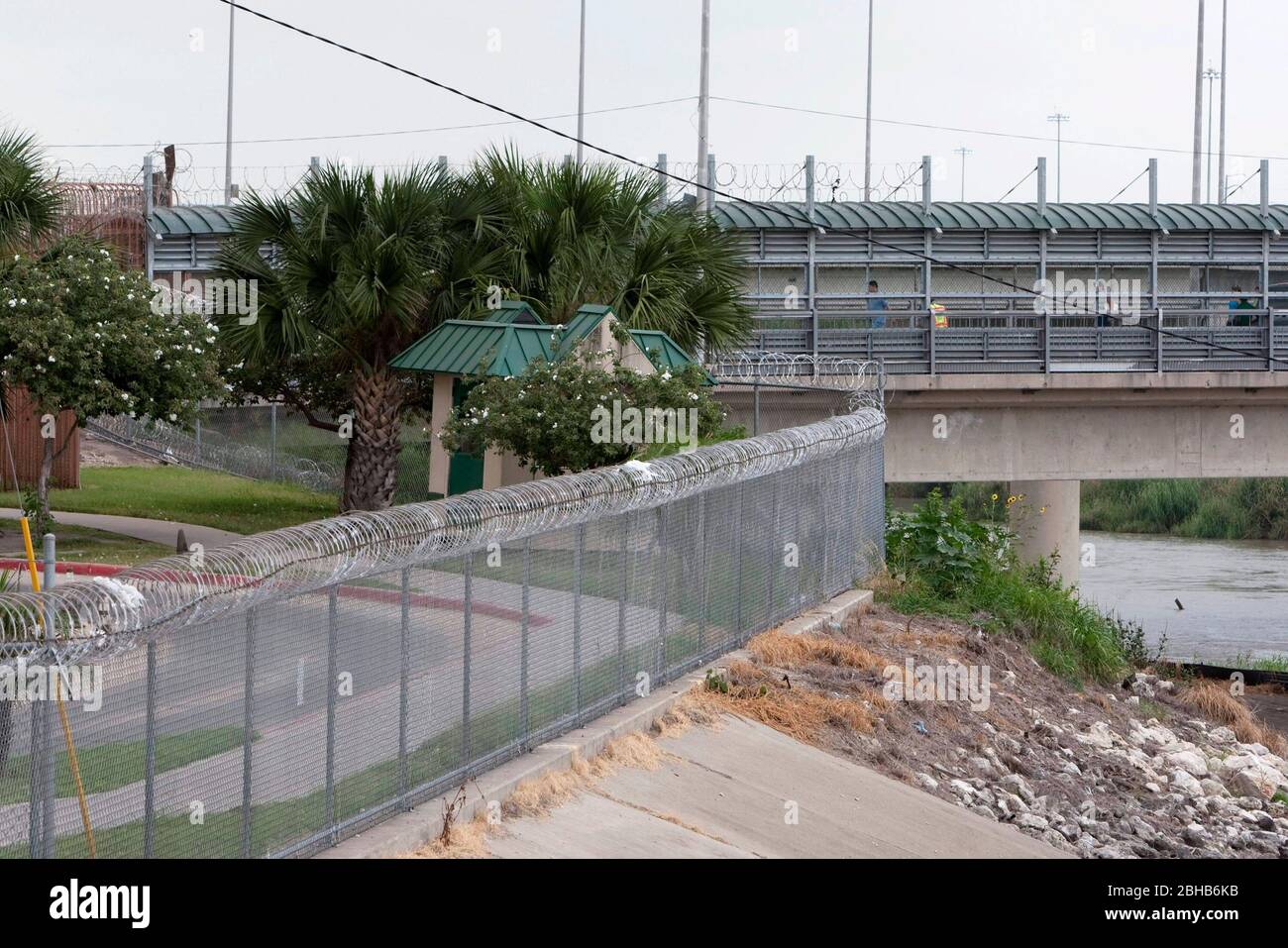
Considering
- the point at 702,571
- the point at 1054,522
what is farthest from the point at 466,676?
the point at 1054,522

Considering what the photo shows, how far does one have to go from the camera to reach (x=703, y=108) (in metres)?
34.2

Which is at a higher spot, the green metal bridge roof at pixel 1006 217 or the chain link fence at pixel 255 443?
the green metal bridge roof at pixel 1006 217

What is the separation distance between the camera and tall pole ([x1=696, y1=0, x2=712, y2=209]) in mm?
32062

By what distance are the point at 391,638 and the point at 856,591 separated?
9.05 m

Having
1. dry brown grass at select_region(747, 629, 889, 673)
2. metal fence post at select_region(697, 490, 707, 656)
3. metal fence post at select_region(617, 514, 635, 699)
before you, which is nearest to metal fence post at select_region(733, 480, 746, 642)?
dry brown grass at select_region(747, 629, 889, 673)

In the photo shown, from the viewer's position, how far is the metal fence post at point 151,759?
632 centimetres

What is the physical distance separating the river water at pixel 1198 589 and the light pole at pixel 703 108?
11.7 metres

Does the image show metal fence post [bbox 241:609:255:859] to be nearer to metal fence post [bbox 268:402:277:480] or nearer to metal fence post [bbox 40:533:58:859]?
metal fence post [bbox 40:533:58:859]

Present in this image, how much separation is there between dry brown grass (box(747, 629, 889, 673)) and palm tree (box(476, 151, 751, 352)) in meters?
8.71

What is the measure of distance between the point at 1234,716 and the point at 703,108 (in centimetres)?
2023

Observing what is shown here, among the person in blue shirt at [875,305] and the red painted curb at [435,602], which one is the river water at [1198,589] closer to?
the person in blue shirt at [875,305]

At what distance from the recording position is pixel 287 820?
288 inches

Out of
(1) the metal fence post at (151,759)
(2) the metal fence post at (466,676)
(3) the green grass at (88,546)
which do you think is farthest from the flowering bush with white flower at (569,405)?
(1) the metal fence post at (151,759)

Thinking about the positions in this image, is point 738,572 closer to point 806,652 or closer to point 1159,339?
point 806,652
